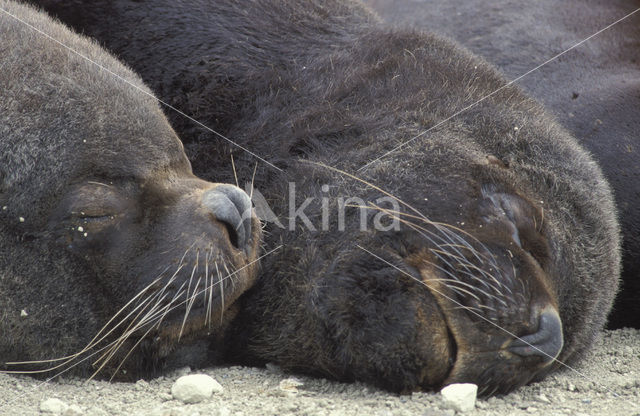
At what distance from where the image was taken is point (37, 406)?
2936 millimetres

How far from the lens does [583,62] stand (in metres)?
5.39

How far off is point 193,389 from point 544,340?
1249mm

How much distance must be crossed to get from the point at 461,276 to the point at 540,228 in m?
0.42

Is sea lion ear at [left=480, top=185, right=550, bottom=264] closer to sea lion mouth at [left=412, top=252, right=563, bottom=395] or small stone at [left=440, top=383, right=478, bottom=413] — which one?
sea lion mouth at [left=412, top=252, right=563, bottom=395]

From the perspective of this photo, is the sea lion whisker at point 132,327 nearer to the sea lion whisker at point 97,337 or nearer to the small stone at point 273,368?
the sea lion whisker at point 97,337

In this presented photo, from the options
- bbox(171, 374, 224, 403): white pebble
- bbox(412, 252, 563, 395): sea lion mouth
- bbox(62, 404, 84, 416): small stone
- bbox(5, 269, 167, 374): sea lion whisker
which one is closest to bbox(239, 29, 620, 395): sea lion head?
bbox(412, 252, 563, 395): sea lion mouth

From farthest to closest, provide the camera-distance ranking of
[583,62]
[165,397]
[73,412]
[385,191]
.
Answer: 1. [583,62]
2. [385,191]
3. [165,397]
4. [73,412]

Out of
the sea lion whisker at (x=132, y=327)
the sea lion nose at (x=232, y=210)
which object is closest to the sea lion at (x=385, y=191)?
the sea lion nose at (x=232, y=210)

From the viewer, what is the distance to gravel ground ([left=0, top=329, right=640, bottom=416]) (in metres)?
2.93

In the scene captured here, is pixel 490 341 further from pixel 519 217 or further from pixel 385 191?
pixel 385 191

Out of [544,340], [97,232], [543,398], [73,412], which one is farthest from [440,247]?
[73,412]

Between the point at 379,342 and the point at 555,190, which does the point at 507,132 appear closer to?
the point at 555,190

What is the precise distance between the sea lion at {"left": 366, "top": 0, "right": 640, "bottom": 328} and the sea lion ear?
1.46 m

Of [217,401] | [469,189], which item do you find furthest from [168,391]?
[469,189]
